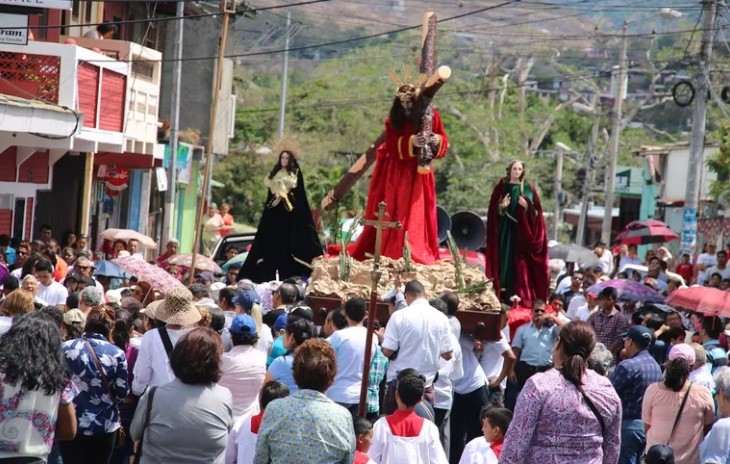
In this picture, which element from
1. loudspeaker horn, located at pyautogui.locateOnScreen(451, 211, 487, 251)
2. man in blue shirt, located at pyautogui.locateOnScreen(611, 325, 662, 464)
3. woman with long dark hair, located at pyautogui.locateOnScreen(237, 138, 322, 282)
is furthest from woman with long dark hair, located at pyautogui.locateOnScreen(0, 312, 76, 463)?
loudspeaker horn, located at pyautogui.locateOnScreen(451, 211, 487, 251)

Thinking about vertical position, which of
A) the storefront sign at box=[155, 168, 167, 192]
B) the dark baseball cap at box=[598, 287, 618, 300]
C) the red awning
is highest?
the red awning

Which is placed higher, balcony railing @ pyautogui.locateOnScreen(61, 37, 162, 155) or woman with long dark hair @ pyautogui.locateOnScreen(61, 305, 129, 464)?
balcony railing @ pyautogui.locateOnScreen(61, 37, 162, 155)

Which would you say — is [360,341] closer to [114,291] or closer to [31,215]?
[114,291]

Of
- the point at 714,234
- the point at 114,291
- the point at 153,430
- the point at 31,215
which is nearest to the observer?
the point at 153,430

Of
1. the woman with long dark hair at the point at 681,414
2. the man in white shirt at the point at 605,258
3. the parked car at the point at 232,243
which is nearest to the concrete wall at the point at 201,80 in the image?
the parked car at the point at 232,243

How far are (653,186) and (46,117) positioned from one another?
34.9 meters

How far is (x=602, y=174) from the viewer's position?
202ft

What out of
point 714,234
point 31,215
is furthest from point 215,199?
point 31,215

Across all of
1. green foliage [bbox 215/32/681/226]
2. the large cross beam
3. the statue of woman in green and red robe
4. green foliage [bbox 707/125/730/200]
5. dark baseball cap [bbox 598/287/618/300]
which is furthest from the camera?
green foliage [bbox 215/32/681/226]

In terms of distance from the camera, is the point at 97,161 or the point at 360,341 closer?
the point at 360,341

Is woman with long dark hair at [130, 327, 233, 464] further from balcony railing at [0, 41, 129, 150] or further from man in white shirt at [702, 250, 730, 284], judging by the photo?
man in white shirt at [702, 250, 730, 284]

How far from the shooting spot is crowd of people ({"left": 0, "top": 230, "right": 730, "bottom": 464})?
23.0 ft

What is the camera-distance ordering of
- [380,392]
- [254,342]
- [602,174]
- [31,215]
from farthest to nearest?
[602,174]
[31,215]
[380,392]
[254,342]

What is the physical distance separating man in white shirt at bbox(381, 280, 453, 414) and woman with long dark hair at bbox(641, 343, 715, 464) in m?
1.80
